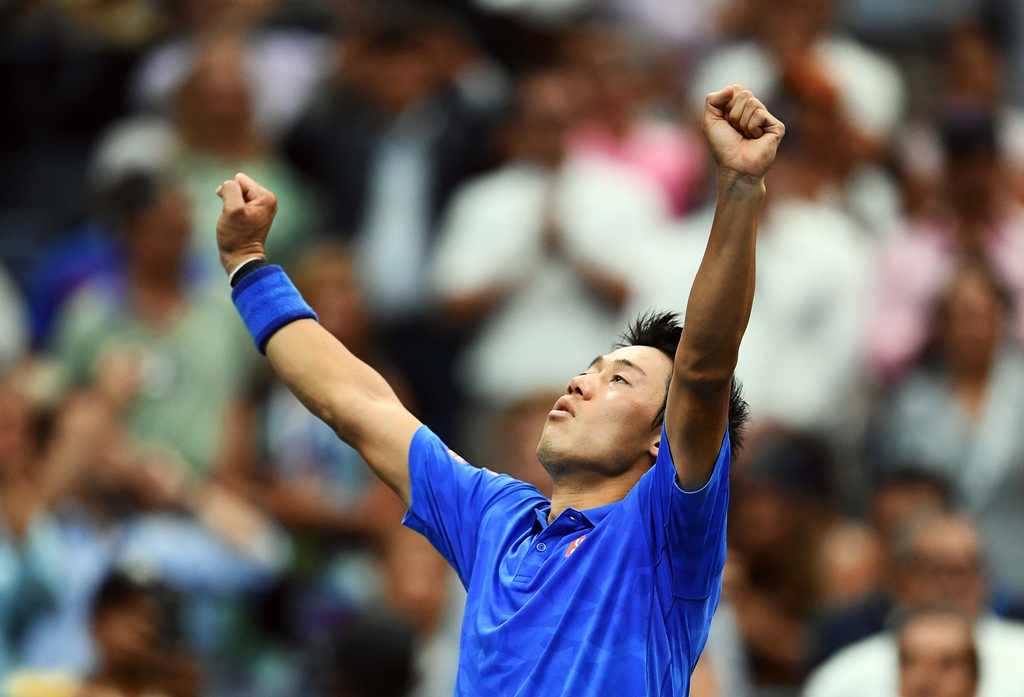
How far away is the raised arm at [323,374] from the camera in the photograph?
4.11 metres

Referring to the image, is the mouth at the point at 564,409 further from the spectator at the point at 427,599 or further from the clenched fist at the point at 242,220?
the spectator at the point at 427,599

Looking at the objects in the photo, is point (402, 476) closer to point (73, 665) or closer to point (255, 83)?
point (73, 665)

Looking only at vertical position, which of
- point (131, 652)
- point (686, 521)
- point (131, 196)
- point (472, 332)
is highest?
point (131, 196)

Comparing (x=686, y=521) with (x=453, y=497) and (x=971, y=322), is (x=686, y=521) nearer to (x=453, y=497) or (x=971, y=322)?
(x=453, y=497)

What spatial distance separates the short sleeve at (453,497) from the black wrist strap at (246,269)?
0.61 metres

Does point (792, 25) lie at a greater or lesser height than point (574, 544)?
greater

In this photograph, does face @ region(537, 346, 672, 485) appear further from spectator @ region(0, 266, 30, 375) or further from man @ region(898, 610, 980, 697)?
spectator @ region(0, 266, 30, 375)

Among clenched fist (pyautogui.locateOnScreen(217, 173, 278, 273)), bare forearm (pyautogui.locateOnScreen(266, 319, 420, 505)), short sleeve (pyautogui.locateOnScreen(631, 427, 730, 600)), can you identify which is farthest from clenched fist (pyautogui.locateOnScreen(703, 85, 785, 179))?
clenched fist (pyautogui.locateOnScreen(217, 173, 278, 273))

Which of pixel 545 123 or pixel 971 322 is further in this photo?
pixel 545 123

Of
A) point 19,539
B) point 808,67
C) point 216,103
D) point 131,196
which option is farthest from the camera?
point 216,103

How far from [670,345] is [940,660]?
2362 millimetres

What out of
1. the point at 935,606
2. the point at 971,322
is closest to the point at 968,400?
the point at 971,322

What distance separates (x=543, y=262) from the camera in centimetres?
792

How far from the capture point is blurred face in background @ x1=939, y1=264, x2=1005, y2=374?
286 inches
